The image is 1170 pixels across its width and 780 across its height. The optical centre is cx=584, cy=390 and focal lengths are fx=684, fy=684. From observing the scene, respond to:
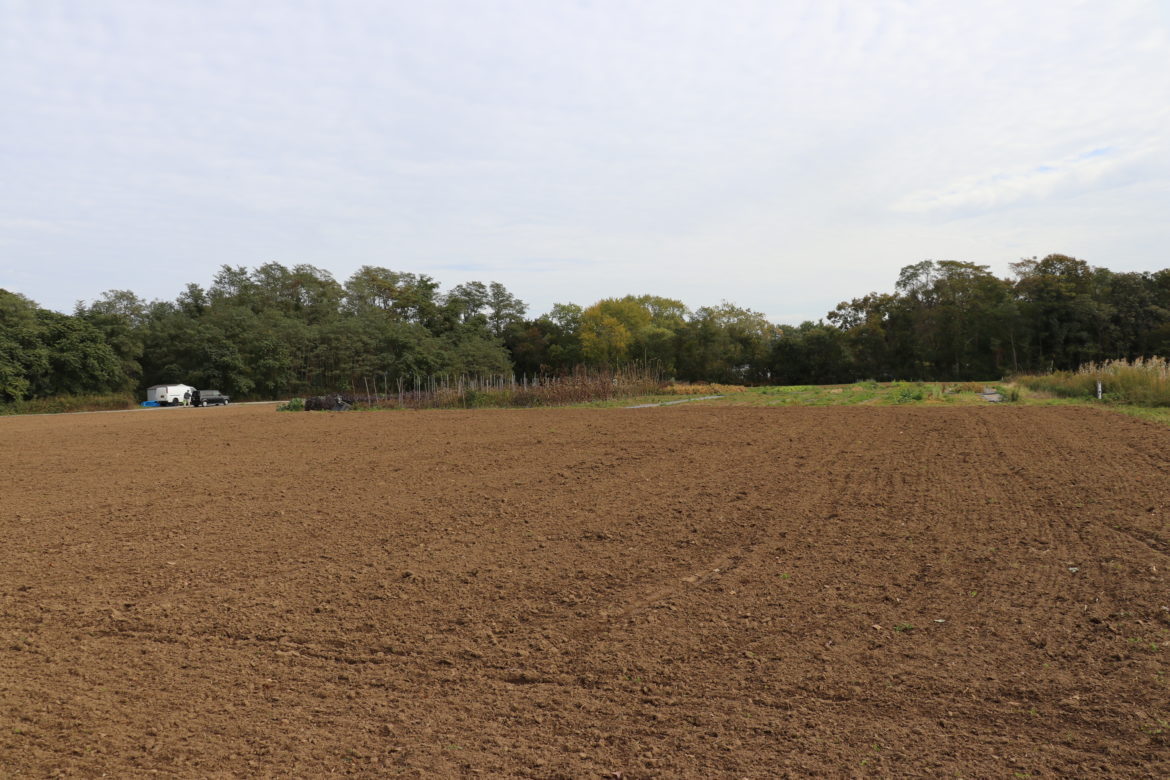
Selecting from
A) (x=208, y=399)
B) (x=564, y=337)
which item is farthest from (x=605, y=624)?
(x=564, y=337)

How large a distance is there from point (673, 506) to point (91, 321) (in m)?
50.4

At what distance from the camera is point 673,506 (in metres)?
8.08

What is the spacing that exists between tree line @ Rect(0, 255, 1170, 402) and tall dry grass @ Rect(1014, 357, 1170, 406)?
18.3 meters

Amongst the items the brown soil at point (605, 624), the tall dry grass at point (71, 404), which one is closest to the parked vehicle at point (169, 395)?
the tall dry grass at point (71, 404)

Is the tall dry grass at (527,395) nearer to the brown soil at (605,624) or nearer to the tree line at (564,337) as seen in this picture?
the tree line at (564,337)

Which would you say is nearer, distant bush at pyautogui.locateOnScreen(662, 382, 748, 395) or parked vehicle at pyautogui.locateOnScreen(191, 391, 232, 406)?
distant bush at pyautogui.locateOnScreen(662, 382, 748, 395)

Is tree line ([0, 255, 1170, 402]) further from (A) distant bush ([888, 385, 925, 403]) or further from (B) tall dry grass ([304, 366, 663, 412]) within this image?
(A) distant bush ([888, 385, 925, 403])

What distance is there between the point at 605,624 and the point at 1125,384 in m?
22.0

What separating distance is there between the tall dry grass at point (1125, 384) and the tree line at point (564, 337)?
18.3 m

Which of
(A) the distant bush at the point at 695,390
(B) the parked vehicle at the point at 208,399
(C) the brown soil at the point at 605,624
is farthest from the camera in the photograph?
(B) the parked vehicle at the point at 208,399

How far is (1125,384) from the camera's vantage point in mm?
20000

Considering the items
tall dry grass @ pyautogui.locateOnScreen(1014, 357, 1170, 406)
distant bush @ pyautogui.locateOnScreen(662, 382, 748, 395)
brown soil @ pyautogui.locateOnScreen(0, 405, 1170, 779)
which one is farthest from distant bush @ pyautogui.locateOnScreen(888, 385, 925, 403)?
brown soil @ pyautogui.locateOnScreen(0, 405, 1170, 779)

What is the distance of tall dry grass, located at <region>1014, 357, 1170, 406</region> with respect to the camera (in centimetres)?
1835

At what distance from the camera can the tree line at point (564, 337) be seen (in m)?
42.8
